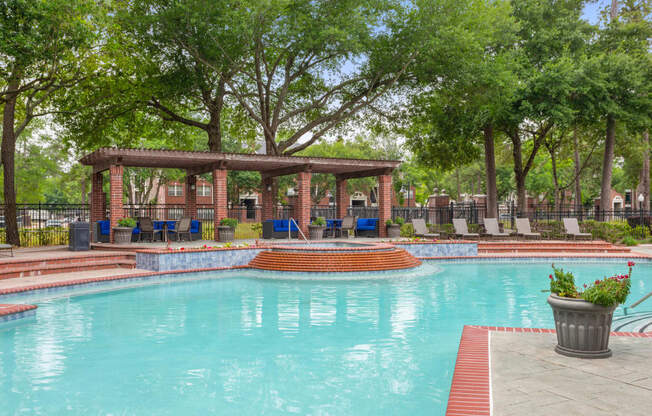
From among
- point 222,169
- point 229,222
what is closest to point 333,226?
point 229,222

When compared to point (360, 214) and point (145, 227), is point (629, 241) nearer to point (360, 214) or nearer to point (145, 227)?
point (360, 214)

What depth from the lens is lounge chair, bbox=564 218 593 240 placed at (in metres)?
21.5

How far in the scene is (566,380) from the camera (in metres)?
4.34

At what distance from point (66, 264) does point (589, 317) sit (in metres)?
13.0

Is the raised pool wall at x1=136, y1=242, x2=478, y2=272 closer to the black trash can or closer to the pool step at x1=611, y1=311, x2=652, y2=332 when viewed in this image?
the black trash can

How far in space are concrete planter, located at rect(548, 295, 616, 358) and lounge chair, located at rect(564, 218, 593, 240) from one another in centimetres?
1839

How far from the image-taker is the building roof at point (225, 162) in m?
16.7

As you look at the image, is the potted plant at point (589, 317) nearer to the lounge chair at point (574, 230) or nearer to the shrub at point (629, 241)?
the lounge chair at point (574, 230)

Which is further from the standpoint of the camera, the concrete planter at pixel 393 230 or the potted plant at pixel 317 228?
the concrete planter at pixel 393 230

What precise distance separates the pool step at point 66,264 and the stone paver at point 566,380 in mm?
11723

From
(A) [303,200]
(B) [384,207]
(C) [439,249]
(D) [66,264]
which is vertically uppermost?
(A) [303,200]

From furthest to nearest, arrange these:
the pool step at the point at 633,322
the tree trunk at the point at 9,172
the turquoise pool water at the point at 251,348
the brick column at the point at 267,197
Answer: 1. the brick column at the point at 267,197
2. the tree trunk at the point at 9,172
3. the pool step at the point at 633,322
4. the turquoise pool water at the point at 251,348

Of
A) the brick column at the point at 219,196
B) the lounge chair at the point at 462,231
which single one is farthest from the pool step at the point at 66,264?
the lounge chair at the point at 462,231

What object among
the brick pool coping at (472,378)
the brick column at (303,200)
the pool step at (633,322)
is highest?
the brick column at (303,200)
